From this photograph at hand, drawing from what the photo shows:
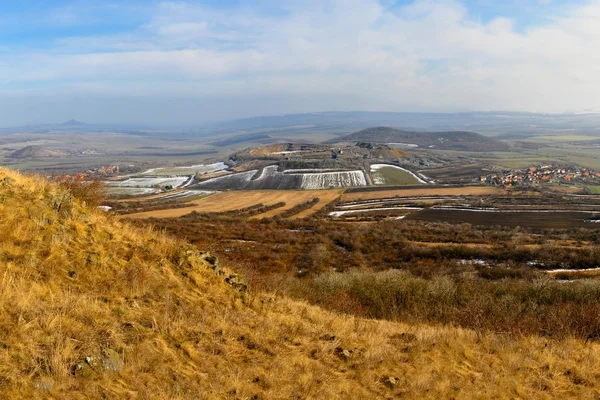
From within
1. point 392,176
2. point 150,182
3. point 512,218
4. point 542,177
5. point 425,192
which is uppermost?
point 392,176

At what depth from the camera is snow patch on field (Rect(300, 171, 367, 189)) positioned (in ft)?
319

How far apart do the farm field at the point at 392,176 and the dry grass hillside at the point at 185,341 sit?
93.0m

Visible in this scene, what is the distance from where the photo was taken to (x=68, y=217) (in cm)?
1012

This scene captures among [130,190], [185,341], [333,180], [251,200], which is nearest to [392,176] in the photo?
[333,180]

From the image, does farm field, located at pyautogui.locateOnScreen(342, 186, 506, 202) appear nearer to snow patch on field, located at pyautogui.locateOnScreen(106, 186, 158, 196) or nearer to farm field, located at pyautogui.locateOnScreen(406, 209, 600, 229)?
farm field, located at pyautogui.locateOnScreen(406, 209, 600, 229)

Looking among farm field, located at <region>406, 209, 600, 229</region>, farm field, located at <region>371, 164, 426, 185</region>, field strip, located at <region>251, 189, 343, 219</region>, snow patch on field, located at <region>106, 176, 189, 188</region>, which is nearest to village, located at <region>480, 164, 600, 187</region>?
farm field, located at <region>371, 164, 426, 185</region>

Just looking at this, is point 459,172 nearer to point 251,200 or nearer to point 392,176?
point 392,176

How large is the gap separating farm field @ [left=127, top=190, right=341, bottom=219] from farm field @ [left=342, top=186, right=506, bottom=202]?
4771 mm

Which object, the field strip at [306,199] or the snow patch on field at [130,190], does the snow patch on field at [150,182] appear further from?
the field strip at [306,199]

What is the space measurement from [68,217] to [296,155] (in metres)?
147

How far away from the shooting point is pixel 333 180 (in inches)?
4094

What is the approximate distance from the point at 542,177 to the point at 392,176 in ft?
135

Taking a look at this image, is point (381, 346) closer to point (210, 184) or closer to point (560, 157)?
point (210, 184)

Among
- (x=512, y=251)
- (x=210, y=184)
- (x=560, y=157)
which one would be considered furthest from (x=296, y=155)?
(x=512, y=251)
